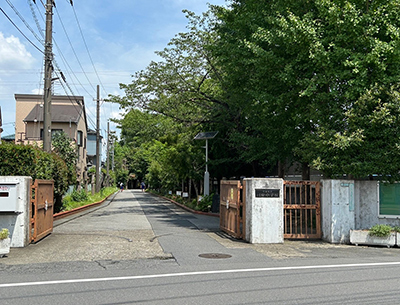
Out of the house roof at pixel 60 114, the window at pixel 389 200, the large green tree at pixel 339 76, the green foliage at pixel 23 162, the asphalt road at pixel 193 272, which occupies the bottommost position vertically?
the asphalt road at pixel 193 272

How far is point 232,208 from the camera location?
13.0 metres

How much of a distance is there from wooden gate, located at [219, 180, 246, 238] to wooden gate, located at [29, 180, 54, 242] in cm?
571

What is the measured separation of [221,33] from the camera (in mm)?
19672

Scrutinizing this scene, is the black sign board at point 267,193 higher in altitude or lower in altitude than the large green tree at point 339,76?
lower

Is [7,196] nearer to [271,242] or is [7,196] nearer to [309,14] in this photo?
[271,242]

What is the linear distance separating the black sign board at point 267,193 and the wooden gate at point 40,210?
20.6ft

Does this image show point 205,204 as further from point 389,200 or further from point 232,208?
point 389,200

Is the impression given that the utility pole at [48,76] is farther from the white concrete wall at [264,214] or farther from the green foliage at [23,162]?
the white concrete wall at [264,214]

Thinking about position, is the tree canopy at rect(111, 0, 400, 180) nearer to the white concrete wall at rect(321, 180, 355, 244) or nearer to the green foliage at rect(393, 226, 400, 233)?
the white concrete wall at rect(321, 180, 355, 244)

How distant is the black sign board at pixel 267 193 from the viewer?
11887 millimetres

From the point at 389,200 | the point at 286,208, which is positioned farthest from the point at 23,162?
the point at 389,200

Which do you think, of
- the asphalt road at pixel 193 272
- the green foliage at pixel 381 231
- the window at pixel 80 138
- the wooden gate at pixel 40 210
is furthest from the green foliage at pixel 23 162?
the window at pixel 80 138

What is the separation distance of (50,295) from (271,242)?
7.07 m

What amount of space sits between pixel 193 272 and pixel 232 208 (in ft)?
17.4
